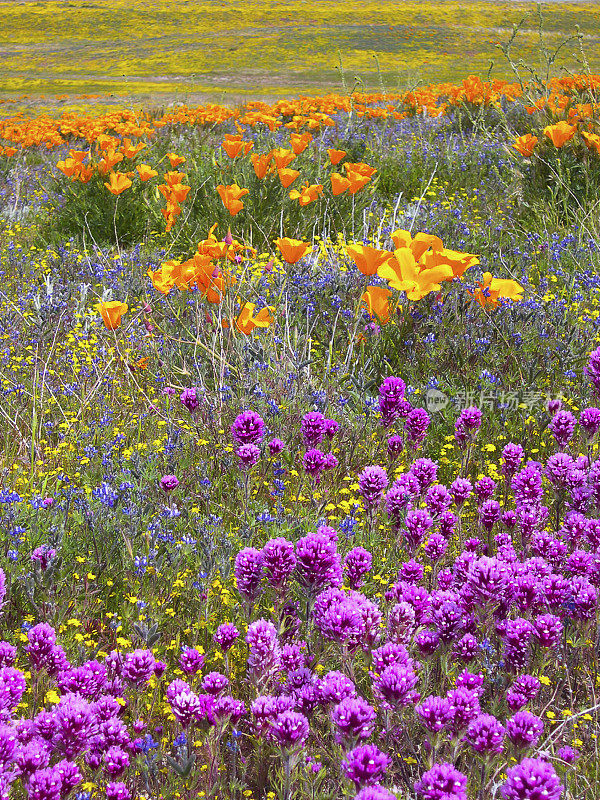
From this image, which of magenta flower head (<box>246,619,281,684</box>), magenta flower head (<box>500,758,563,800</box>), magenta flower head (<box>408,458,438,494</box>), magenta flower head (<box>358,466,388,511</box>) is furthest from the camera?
magenta flower head (<box>408,458,438,494</box>)

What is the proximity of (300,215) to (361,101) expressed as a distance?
6822mm

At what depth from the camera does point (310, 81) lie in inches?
1383

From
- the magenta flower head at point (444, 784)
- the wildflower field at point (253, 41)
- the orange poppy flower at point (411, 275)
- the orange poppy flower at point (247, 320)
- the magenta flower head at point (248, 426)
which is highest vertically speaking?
the wildflower field at point (253, 41)

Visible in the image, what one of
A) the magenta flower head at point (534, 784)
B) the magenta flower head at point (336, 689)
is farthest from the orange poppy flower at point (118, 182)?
the magenta flower head at point (534, 784)

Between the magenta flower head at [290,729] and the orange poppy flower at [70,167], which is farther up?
the orange poppy flower at [70,167]

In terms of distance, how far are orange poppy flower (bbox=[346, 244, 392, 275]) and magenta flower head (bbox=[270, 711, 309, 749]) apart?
75.3 inches

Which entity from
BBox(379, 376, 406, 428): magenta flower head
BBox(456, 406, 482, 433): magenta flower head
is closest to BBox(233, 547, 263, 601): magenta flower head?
BBox(379, 376, 406, 428): magenta flower head

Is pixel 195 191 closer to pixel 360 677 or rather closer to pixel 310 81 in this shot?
pixel 360 677

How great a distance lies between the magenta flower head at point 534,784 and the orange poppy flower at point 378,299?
2.04 metres

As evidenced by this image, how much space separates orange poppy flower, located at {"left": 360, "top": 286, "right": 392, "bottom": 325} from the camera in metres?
2.88

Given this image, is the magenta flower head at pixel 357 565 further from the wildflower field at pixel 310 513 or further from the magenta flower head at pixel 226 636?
the magenta flower head at pixel 226 636

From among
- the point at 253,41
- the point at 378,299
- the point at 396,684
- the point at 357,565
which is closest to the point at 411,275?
the point at 378,299

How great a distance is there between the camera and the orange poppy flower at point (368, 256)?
2744 millimetres

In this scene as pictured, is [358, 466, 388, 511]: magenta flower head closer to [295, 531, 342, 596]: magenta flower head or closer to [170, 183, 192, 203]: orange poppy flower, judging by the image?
[295, 531, 342, 596]: magenta flower head
